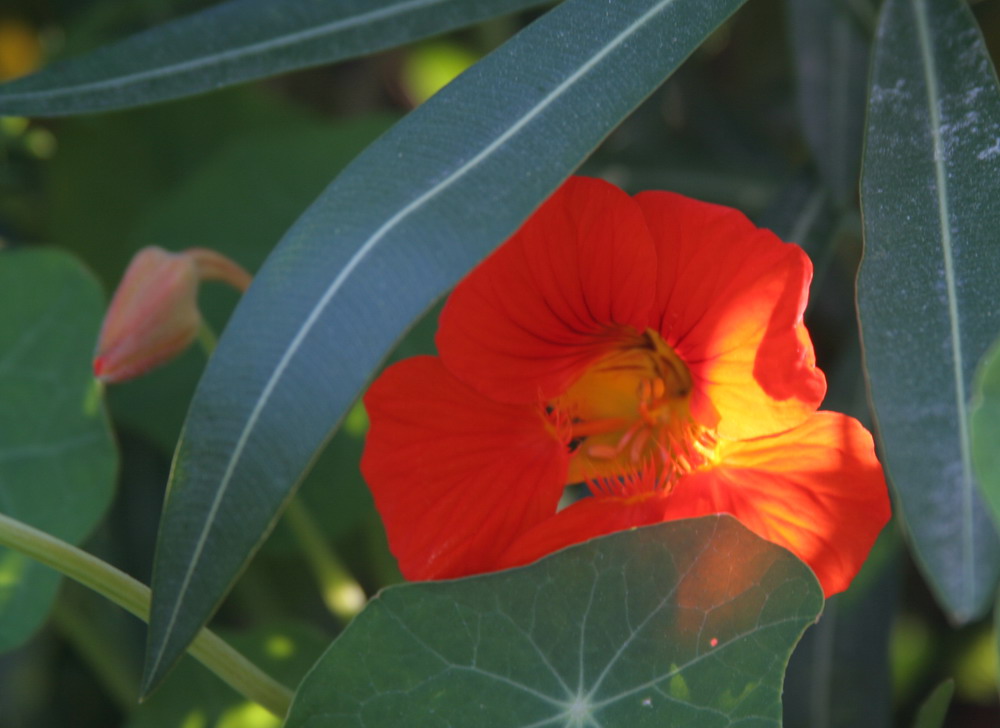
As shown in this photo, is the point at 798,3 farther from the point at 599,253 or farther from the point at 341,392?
the point at 341,392

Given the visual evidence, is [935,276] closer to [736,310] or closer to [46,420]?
[736,310]

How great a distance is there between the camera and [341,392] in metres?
0.46

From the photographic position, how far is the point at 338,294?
47cm

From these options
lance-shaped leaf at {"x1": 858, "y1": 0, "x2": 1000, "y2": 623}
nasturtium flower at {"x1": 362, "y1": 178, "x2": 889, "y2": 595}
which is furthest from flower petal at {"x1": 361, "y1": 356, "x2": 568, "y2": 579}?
lance-shaped leaf at {"x1": 858, "y1": 0, "x2": 1000, "y2": 623}

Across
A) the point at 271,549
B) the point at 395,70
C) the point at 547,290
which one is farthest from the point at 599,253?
the point at 395,70

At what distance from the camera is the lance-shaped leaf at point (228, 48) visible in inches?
28.9

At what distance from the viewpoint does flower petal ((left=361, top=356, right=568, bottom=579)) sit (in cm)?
64

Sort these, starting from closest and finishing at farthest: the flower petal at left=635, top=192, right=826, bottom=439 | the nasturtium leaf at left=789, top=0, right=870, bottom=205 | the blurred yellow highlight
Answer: the flower petal at left=635, top=192, right=826, bottom=439
the nasturtium leaf at left=789, top=0, right=870, bottom=205
the blurred yellow highlight

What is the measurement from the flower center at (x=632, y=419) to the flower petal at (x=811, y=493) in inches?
1.9

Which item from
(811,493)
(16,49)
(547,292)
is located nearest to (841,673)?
(811,493)

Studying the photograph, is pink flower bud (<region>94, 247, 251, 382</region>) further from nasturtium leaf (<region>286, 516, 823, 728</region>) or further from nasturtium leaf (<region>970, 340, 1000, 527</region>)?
nasturtium leaf (<region>970, 340, 1000, 527</region>)

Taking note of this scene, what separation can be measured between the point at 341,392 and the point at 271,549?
0.68m

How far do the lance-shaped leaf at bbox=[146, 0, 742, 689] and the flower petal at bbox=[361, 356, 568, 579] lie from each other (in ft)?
0.54

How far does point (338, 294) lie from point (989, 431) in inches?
11.5
